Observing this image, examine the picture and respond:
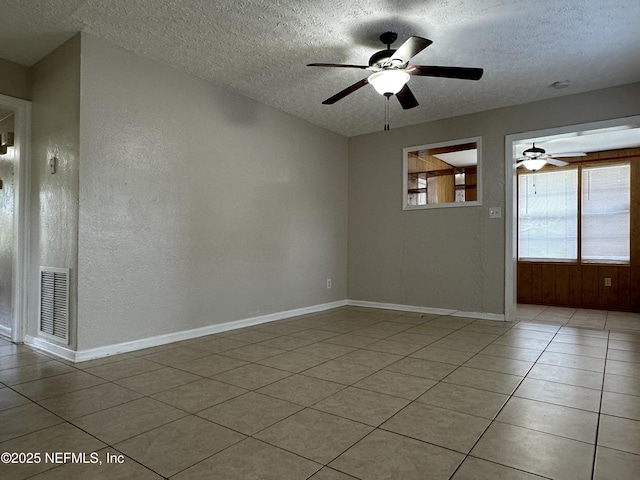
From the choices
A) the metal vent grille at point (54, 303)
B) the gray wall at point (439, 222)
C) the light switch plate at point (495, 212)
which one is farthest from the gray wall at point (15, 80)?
the light switch plate at point (495, 212)

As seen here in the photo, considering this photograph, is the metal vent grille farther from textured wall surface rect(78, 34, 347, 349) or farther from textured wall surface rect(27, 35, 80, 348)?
textured wall surface rect(78, 34, 347, 349)

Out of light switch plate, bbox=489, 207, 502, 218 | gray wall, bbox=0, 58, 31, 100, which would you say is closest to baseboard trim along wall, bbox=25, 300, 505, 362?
light switch plate, bbox=489, 207, 502, 218

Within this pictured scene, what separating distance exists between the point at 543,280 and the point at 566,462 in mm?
5419

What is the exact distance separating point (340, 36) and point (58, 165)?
2527 mm

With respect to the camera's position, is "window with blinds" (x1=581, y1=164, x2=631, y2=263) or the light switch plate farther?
"window with blinds" (x1=581, y1=164, x2=631, y2=263)

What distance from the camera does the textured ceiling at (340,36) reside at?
268 centimetres

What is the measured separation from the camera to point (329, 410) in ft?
6.78

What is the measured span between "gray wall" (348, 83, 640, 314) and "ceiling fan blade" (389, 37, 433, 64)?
2.50 meters

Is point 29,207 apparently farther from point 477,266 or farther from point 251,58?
point 477,266

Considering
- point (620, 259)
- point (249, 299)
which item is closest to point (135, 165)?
point (249, 299)

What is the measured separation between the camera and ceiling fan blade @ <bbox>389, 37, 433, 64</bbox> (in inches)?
97.6

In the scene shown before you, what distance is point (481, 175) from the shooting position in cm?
481

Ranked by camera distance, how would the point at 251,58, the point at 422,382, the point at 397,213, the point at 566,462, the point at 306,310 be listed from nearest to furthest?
1. the point at 566,462
2. the point at 422,382
3. the point at 251,58
4. the point at 306,310
5. the point at 397,213

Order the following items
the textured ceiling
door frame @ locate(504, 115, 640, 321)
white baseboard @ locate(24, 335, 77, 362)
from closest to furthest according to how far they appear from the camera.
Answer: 1. the textured ceiling
2. white baseboard @ locate(24, 335, 77, 362)
3. door frame @ locate(504, 115, 640, 321)
